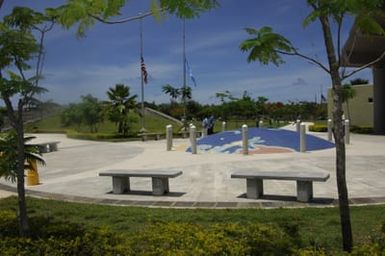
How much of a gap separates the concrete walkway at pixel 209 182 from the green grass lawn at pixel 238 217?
81 centimetres

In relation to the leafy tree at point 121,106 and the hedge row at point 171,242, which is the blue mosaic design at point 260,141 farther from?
the leafy tree at point 121,106


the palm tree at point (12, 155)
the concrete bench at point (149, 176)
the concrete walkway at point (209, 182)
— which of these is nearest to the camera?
the palm tree at point (12, 155)

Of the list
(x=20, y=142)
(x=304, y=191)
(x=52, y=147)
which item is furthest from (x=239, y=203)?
(x=52, y=147)

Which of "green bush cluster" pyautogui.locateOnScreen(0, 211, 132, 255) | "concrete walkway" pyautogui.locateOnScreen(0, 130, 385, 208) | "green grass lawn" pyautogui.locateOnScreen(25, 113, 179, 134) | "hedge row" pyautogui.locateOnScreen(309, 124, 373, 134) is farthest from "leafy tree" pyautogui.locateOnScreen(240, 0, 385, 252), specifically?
"green grass lawn" pyautogui.locateOnScreen(25, 113, 179, 134)

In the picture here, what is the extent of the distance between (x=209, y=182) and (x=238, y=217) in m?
4.49

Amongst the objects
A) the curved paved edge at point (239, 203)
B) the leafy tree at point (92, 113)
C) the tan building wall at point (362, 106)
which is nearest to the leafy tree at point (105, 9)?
the curved paved edge at point (239, 203)

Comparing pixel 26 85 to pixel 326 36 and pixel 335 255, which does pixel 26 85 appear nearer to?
pixel 326 36

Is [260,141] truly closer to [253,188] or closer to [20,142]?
[253,188]

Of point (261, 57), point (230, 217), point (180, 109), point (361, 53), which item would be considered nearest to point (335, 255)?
point (261, 57)

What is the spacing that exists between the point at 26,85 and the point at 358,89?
44.1 meters

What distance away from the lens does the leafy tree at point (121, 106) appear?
43.7 metres

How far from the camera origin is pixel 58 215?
896cm

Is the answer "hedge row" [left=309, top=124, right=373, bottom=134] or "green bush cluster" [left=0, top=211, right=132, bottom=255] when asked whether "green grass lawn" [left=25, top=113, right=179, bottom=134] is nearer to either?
"hedge row" [left=309, top=124, right=373, bottom=134]

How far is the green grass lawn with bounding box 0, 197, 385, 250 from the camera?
6.80 meters
